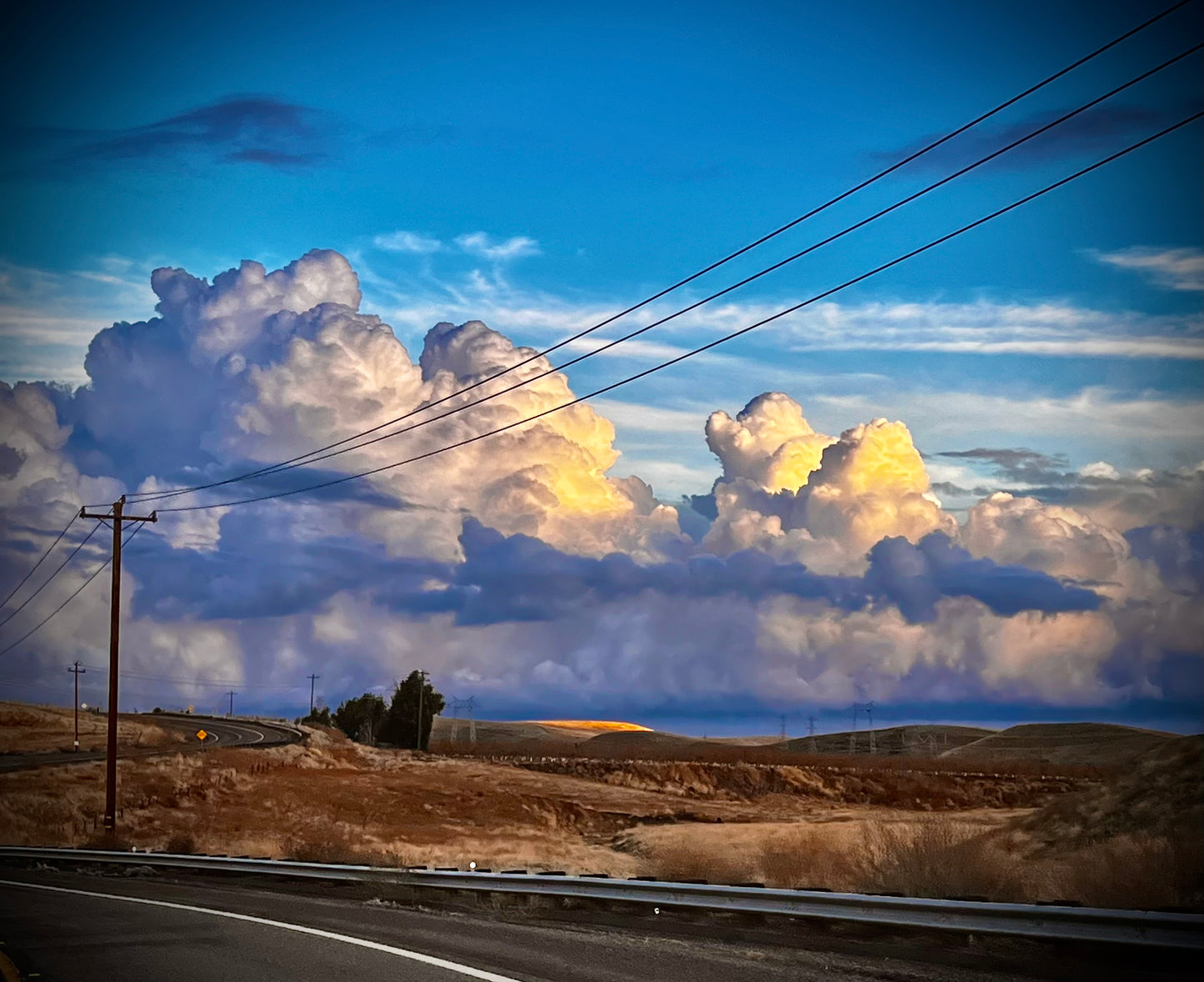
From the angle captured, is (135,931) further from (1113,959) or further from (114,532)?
(114,532)

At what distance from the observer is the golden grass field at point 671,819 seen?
757 inches

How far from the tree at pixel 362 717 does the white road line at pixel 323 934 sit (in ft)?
471

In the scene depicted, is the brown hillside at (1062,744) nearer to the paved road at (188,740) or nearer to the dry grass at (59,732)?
the paved road at (188,740)

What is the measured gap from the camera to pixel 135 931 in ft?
48.5

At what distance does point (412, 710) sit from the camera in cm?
13538

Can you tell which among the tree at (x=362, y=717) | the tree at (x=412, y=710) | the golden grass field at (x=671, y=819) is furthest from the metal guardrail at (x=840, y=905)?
the tree at (x=362, y=717)

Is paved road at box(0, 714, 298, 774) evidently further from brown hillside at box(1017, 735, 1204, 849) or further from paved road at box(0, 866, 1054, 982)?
brown hillside at box(1017, 735, 1204, 849)

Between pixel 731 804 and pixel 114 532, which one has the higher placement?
pixel 114 532

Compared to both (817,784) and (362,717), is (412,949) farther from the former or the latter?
(362,717)

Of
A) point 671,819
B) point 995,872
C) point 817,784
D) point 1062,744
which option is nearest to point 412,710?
point 817,784

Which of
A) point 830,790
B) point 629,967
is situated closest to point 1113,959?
point 629,967

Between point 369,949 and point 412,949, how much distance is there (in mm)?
462

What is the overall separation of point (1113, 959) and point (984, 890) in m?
Answer: 5.96

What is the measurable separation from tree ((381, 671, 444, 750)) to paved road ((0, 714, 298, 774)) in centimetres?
1217
